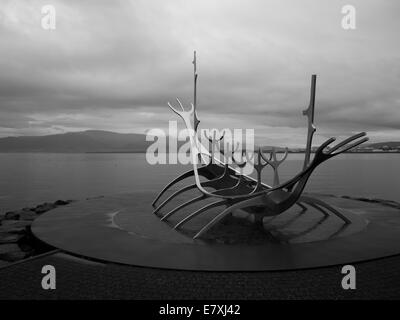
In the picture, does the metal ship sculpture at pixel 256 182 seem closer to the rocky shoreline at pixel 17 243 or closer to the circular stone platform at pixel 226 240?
the circular stone platform at pixel 226 240

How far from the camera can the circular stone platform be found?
29.2 ft

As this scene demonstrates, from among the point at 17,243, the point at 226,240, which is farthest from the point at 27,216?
the point at 226,240

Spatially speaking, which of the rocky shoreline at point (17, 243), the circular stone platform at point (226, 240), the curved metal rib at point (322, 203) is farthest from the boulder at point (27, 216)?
the curved metal rib at point (322, 203)

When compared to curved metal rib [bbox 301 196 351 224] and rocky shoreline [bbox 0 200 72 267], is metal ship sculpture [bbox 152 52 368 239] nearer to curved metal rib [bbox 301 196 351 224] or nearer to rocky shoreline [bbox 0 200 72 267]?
curved metal rib [bbox 301 196 351 224]

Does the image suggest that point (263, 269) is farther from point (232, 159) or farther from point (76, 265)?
point (232, 159)


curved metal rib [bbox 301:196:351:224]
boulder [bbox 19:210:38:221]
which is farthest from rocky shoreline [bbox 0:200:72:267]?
curved metal rib [bbox 301:196:351:224]

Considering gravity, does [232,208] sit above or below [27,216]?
above

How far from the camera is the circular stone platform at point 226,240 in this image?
891 centimetres

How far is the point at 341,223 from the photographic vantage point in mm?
13203

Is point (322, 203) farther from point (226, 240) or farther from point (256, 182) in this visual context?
point (226, 240)

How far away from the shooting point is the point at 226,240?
10.9m
